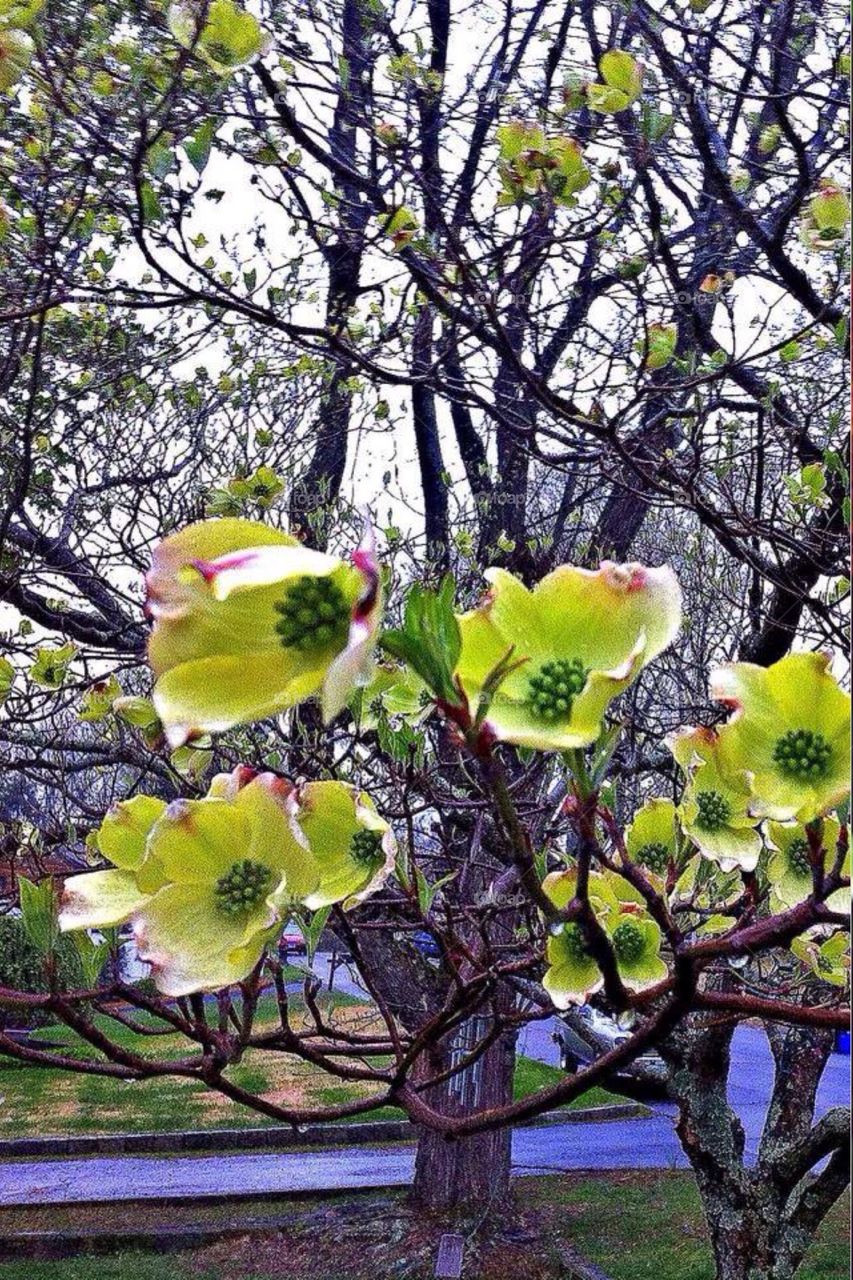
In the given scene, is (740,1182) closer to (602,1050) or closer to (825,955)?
(602,1050)

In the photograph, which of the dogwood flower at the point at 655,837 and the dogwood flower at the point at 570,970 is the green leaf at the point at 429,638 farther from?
the dogwood flower at the point at 655,837

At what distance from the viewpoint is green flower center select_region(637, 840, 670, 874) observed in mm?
914

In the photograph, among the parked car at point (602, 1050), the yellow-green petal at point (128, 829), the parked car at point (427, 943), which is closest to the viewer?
the yellow-green petal at point (128, 829)

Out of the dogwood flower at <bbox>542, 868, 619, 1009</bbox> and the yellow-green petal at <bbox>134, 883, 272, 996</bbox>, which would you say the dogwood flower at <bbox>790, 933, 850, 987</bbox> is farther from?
the yellow-green petal at <bbox>134, 883, 272, 996</bbox>

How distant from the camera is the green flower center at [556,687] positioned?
41cm

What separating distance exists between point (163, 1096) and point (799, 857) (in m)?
10.2

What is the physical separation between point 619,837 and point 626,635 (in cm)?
29

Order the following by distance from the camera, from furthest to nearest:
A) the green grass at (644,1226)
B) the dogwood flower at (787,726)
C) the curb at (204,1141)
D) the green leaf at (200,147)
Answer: the curb at (204,1141), the green grass at (644,1226), the green leaf at (200,147), the dogwood flower at (787,726)

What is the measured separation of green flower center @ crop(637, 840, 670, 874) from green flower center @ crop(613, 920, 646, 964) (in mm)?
137

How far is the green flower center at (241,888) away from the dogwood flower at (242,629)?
15cm

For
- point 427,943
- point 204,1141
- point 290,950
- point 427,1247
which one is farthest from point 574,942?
point 204,1141

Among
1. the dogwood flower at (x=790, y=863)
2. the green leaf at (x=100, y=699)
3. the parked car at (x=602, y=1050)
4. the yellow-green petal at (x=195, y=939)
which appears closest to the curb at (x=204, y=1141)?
the parked car at (x=602, y=1050)

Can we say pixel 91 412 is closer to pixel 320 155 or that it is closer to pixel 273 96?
pixel 320 155

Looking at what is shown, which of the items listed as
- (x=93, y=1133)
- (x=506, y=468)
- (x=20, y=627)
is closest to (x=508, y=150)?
(x=20, y=627)
